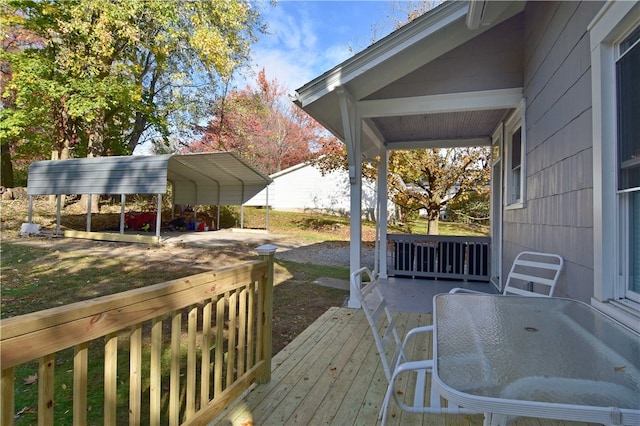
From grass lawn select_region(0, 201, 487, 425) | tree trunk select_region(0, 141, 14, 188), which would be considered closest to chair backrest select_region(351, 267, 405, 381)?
grass lawn select_region(0, 201, 487, 425)

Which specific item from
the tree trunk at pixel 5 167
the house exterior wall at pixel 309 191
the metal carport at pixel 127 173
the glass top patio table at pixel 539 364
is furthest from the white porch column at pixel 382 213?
the tree trunk at pixel 5 167

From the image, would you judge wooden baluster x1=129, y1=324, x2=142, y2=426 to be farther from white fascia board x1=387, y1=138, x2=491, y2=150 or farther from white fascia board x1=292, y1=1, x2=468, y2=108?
white fascia board x1=387, y1=138, x2=491, y2=150

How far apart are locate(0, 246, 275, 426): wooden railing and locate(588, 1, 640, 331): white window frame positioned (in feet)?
6.64

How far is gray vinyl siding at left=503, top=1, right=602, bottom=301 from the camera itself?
7.60 ft

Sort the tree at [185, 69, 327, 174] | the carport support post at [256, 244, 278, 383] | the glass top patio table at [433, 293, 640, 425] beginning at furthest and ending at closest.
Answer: the tree at [185, 69, 327, 174] < the carport support post at [256, 244, 278, 383] < the glass top patio table at [433, 293, 640, 425]

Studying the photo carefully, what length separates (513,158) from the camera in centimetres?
473

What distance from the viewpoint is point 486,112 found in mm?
4973

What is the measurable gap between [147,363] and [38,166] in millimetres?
11956

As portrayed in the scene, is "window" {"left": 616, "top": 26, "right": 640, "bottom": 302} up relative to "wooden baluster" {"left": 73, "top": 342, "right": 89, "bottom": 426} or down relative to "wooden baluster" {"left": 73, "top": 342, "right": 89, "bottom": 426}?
up

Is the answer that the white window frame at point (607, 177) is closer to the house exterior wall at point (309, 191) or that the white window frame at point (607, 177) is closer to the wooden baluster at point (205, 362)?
the wooden baluster at point (205, 362)

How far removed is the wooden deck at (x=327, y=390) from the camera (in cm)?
210

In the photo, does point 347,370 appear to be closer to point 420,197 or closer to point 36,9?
point 420,197

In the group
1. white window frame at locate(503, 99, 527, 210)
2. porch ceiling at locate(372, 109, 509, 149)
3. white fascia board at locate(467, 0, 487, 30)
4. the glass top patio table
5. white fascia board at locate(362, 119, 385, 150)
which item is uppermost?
white fascia board at locate(467, 0, 487, 30)

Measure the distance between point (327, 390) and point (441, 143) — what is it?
17.2 ft
